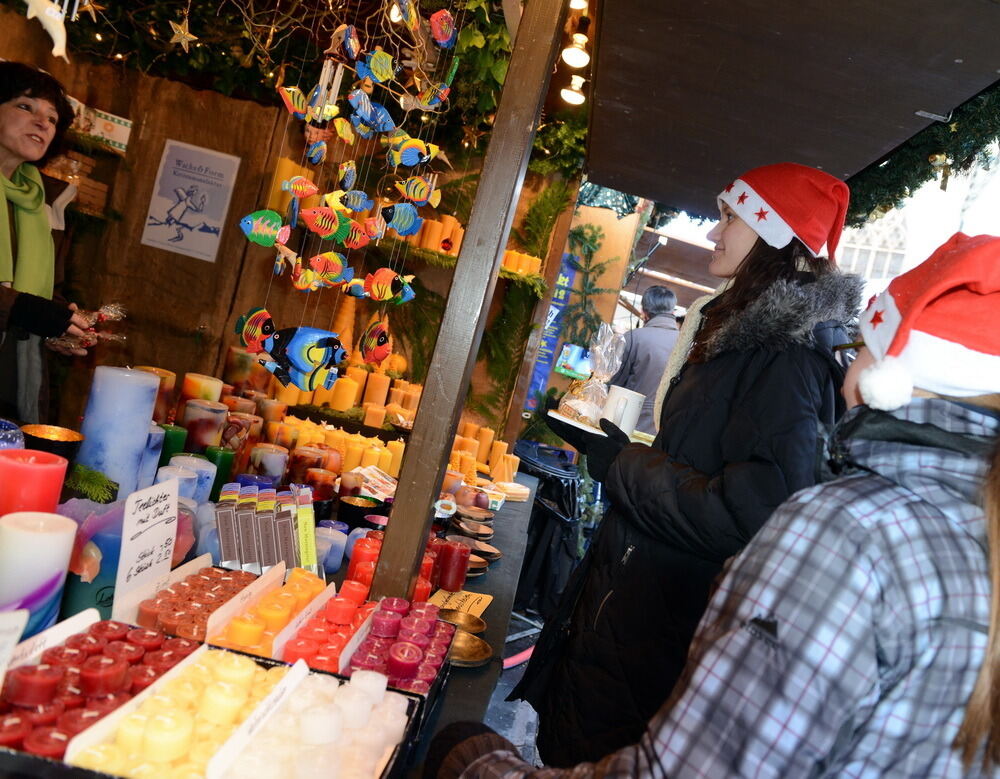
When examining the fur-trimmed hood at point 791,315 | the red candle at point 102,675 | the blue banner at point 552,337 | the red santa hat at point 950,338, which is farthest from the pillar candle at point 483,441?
the red santa hat at point 950,338

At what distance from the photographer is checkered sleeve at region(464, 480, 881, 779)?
734 millimetres

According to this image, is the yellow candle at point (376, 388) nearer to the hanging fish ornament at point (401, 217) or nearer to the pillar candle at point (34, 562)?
the hanging fish ornament at point (401, 217)

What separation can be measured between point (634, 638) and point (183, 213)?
3.75m

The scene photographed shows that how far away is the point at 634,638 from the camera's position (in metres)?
1.63

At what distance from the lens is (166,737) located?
0.87 m

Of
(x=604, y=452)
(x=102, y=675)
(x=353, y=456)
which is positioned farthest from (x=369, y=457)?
(x=102, y=675)

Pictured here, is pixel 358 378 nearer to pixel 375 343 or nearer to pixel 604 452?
pixel 375 343

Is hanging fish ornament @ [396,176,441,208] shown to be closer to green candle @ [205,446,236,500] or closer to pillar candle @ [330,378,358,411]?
pillar candle @ [330,378,358,411]

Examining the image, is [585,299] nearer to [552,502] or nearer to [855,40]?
[552,502]

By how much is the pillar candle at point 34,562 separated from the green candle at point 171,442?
832mm

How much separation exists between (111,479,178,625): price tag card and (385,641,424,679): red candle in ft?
1.40

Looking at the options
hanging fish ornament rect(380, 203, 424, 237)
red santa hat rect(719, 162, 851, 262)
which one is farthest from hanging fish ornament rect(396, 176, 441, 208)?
red santa hat rect(719, 162, 851, 262)

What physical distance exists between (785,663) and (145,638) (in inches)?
34.1

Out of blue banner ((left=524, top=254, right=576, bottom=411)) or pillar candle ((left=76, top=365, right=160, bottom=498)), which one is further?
blue banner ((left=524, top=254, right=576, bottom=411))
